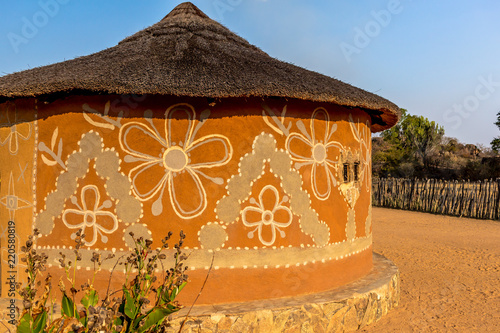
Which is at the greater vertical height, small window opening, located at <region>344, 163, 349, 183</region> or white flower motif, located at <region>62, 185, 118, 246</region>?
small window opening, located at <region>344, 163, 349, 183</region>

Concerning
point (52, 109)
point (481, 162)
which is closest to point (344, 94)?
point (52, 109)

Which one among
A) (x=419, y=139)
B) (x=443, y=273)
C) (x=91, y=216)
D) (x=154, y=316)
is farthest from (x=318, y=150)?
(x=419, y=139)

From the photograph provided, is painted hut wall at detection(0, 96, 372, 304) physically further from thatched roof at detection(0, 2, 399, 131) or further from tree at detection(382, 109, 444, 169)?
tree at detection(382, 109, 444, 169)

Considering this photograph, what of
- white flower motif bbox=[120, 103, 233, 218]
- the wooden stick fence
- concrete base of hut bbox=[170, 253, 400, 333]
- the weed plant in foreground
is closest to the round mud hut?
white flower motif bbox=[120, 103, 233, 218]

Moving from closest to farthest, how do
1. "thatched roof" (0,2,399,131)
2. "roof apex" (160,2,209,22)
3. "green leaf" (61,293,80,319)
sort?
"green leaf" (61,293,80,319)
"thatched roof" (0,2,399,131)
"roof apex" (160,2,209,22)

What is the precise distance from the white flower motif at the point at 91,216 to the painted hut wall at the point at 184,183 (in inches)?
0.4

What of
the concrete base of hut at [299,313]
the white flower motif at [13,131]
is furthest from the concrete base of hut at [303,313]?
the white flower motif at [13,131]

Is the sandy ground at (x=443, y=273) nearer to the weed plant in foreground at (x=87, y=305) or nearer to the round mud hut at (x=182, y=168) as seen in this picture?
the round mud hut at (x=182, y=168)

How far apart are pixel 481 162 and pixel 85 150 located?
26096 mm

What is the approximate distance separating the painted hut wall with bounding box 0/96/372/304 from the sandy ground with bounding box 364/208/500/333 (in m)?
1.58

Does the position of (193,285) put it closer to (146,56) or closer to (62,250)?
(62,250)

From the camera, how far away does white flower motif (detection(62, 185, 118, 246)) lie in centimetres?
396

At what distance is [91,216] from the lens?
3.99m

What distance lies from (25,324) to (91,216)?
2312 mm
